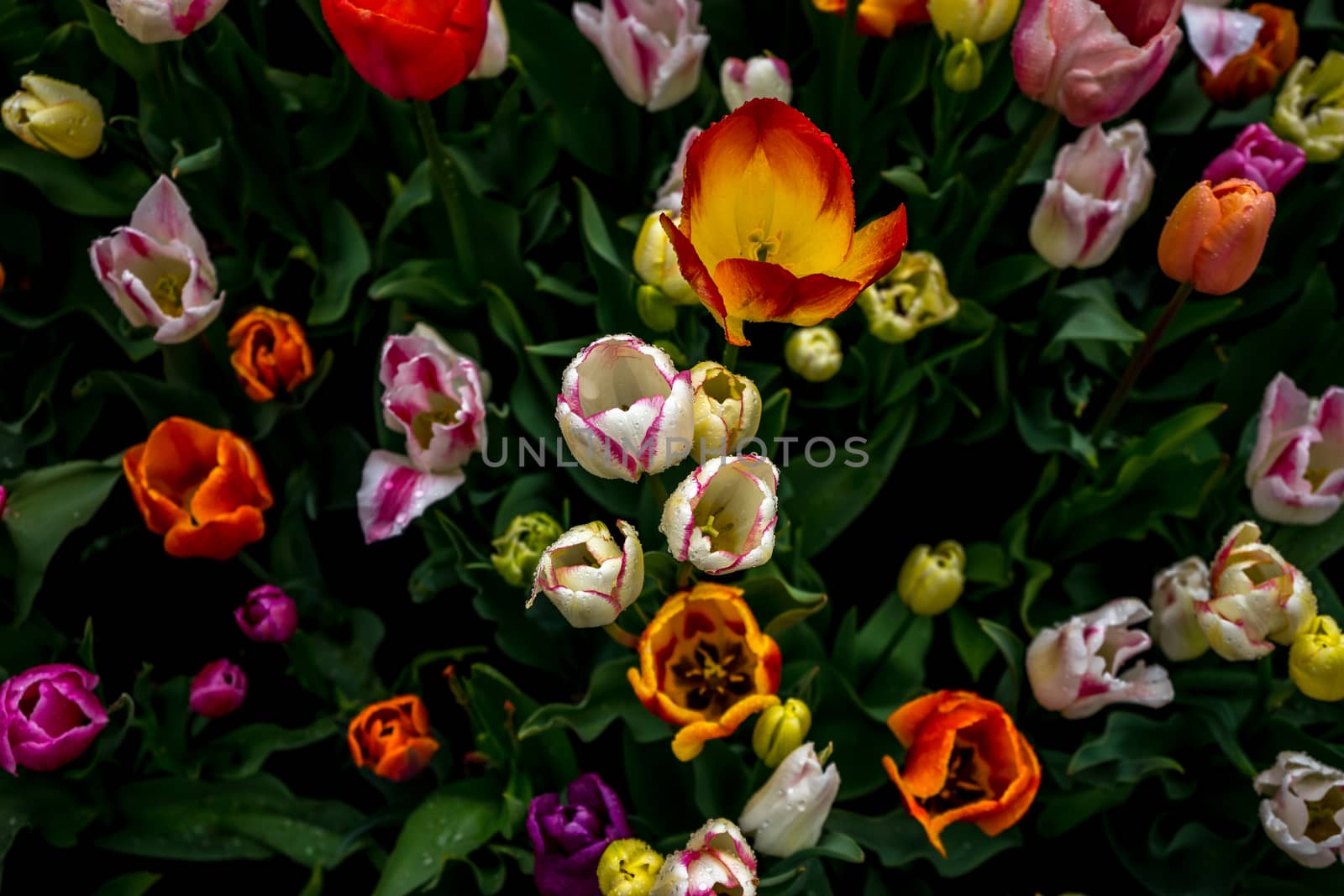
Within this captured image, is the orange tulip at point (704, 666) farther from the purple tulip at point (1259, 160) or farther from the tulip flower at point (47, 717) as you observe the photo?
the purple tulip at point (1259, 160)

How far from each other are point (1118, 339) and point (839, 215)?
0.40 metres

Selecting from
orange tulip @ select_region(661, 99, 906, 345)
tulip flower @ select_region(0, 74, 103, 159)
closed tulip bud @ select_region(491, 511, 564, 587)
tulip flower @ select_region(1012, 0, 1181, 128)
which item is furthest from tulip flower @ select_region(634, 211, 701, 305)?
tulip flower @ select_region(0, 74, 103, 159)

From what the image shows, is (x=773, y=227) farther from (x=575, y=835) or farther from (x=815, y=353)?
(x=575, y=835)

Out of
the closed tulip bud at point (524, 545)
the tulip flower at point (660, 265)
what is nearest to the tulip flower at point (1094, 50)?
the tulip flower at point (660, 265)

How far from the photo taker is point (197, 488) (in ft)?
3.34

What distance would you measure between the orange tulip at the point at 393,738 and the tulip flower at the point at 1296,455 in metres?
0.73

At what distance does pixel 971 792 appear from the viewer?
0.98 meters

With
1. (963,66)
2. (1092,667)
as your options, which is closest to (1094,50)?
(963,66)

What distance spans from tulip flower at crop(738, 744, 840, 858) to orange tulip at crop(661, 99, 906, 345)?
0.31m

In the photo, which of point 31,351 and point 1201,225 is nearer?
point 1201,225

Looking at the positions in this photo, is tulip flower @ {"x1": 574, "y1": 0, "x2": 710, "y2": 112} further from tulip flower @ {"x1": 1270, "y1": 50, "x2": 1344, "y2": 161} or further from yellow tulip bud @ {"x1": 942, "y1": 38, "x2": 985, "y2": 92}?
tulip flower @ {"x1": 1270, "y1": 50, "x2": 1344, "y2": 161}

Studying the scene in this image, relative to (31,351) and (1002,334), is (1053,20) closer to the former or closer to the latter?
(1002,334)

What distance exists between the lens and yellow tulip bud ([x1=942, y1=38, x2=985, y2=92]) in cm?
98

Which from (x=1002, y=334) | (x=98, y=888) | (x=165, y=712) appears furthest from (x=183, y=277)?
(x=1002, y=334)
